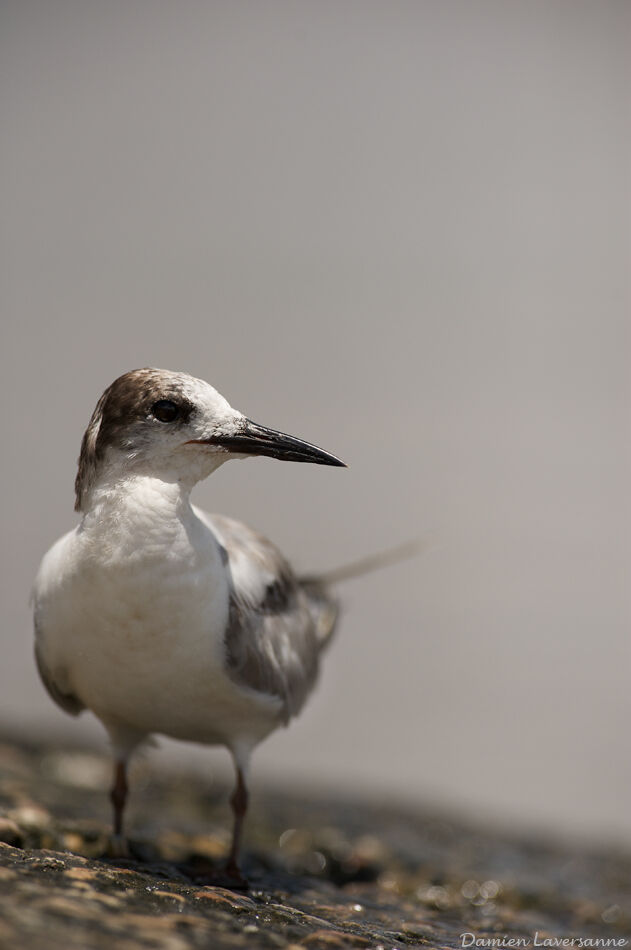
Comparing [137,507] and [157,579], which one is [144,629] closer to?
[157,579]

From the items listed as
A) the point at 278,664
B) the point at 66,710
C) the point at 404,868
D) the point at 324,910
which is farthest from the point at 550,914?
the point at 66,710

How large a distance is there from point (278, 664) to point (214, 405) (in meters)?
1.08


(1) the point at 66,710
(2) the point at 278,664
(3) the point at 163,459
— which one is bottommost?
(1) the point at 66,710

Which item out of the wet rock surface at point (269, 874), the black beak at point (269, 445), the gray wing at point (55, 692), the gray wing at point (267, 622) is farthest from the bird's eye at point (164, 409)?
the wet rock surface at point (269, 874)

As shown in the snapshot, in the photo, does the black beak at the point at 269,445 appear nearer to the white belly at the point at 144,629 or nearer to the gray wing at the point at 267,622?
the white belly at the point at 144,629

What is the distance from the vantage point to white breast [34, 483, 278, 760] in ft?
9.91

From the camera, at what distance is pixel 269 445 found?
312 centimetres

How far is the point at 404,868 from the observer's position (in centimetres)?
454

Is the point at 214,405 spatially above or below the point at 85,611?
above

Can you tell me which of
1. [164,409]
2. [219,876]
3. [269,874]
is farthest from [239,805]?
[164,409]

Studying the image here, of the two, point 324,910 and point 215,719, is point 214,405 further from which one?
point 324,910

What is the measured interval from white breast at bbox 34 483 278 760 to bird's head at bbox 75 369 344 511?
4.2 inches

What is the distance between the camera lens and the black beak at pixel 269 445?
10.1 feet

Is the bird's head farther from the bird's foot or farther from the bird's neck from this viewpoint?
the bird's foot
